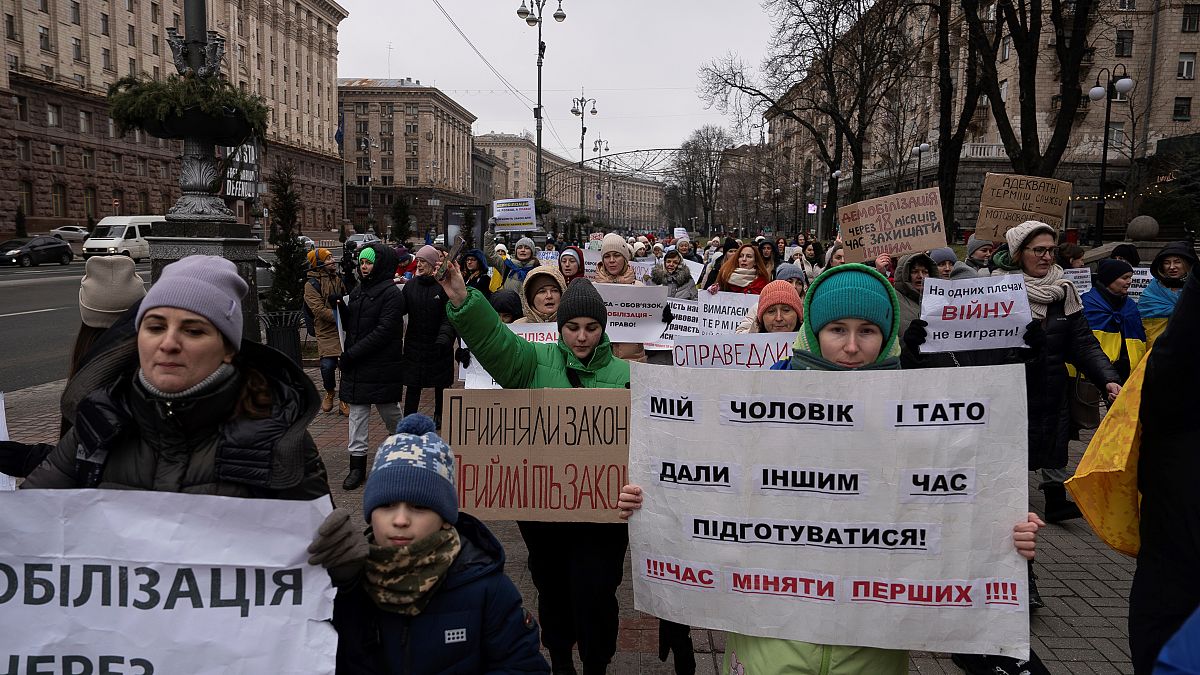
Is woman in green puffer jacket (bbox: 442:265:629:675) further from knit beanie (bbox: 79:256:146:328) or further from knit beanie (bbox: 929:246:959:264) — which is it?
knit beanie (bbox: 929:246:959:264)

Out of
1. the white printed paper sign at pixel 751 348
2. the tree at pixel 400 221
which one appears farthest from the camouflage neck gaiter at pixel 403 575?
the tree at pixel 400 221

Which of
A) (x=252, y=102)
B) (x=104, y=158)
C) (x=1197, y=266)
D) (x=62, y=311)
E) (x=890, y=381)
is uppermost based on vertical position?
(x=104, y=158)

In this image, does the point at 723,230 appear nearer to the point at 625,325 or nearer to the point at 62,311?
the point at 62,311

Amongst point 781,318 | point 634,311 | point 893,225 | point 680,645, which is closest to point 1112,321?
point 893,225

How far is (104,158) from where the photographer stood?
2119 inches

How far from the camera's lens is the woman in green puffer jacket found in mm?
3428

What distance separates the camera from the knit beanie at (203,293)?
207cm

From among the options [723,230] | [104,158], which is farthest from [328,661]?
[723,230]

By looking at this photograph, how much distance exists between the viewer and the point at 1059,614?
450 cm

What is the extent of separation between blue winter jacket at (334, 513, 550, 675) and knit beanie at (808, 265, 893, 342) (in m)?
1.30

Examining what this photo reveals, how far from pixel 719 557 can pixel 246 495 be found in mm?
1391

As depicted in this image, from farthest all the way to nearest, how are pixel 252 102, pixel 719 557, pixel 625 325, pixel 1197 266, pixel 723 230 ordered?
1. pixel 723 230
2. pixel 252 102
3. pixel 625 325
4. pixel 719 557
5. pixel 1197 266

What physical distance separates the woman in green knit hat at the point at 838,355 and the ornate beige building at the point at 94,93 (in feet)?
123

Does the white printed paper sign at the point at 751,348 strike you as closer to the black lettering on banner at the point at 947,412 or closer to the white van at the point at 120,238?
the black lettering on banner at the point at 947,412
